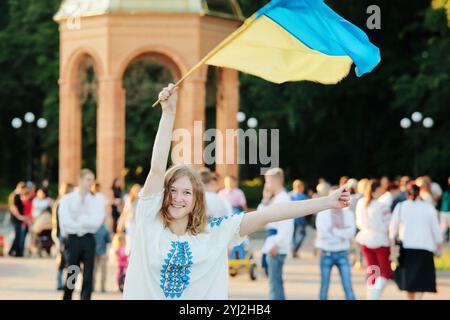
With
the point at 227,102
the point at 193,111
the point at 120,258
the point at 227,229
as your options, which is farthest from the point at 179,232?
the point at 227,102

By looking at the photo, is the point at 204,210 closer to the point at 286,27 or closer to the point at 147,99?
the point at 286,27

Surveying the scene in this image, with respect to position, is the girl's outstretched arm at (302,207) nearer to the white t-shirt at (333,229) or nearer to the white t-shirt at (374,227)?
the white t-shirt at (333,229)

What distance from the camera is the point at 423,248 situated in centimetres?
1423

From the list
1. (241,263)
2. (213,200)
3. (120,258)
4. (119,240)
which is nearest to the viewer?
(213,200)

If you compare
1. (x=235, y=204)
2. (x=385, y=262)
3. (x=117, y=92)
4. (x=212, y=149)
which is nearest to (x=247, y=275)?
(x=235, y=204)

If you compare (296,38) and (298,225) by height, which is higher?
(296,38)

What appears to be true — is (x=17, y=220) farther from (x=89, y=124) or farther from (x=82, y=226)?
(x=89, y=124)

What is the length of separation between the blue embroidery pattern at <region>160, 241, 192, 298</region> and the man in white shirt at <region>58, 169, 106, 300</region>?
7944 mm

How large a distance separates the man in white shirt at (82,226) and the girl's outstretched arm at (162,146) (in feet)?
25.8

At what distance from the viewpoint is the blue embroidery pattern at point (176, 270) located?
599 cm

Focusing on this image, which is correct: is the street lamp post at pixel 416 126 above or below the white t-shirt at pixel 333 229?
above

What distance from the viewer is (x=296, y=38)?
738cm

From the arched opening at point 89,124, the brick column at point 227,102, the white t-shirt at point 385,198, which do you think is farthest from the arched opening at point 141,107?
the white t-shirt at point 385,198

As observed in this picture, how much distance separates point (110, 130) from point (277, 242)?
54.7 feet
